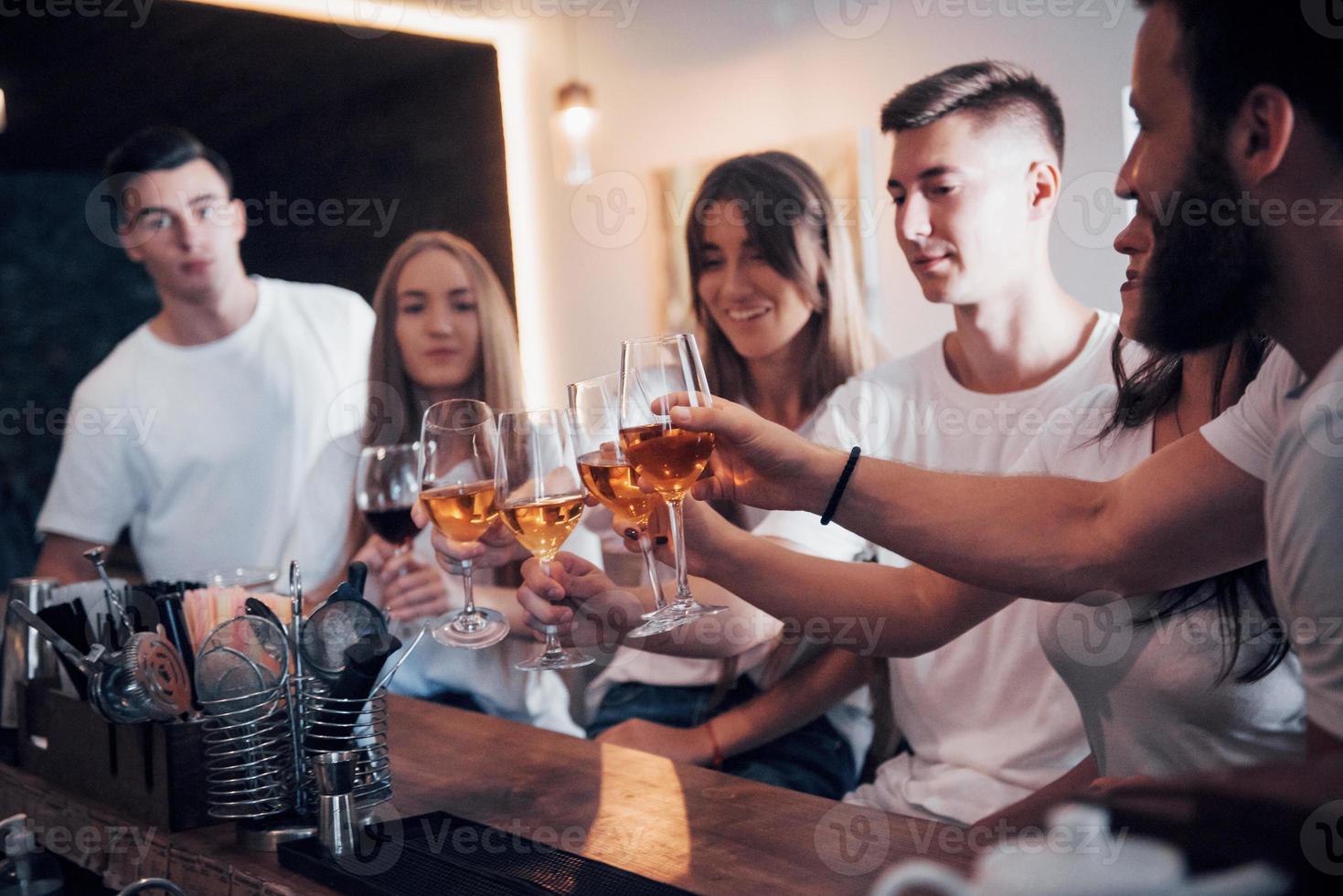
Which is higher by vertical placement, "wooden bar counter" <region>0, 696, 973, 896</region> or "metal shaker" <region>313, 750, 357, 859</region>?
"metal shaker" <region>313, 750, 357, 859</region>

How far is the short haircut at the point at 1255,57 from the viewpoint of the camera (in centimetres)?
101

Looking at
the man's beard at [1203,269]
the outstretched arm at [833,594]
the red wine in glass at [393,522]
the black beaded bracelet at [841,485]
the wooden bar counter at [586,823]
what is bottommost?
the wooden bar counter at [586,823]

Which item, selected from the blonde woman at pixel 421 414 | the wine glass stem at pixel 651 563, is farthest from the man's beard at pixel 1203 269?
the blonde woman at pixel 421 414

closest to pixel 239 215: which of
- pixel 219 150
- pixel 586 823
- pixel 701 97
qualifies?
pixel 219 150

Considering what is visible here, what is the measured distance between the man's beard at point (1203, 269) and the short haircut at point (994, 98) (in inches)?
48.2

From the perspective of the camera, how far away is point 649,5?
11.4ft

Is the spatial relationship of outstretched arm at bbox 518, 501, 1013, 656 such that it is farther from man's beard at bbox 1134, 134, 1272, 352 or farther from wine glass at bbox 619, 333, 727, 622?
man's beard at bbox 1134, 134, 1272, 352

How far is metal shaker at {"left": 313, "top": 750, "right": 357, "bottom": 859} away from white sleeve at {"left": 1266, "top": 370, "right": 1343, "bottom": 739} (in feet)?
3.16

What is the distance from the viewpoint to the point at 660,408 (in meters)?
1.27

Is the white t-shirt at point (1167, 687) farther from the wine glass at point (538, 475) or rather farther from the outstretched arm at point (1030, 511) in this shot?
the wine glass at point (538, 475)

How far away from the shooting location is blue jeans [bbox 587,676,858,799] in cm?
249

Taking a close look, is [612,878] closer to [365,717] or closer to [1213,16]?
[365,717]

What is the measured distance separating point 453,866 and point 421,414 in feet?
6.98

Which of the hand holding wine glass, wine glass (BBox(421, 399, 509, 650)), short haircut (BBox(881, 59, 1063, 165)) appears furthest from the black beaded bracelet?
short haircut (BBox(881, 59, 1063, 165))
